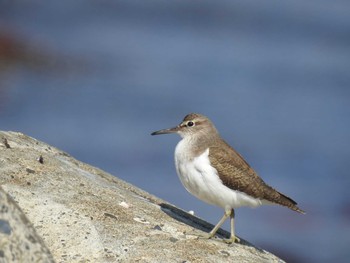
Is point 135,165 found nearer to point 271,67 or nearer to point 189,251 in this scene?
point 271,67

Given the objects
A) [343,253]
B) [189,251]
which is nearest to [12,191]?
[189,251]

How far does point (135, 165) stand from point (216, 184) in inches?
533

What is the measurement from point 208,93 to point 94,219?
18.4 metres

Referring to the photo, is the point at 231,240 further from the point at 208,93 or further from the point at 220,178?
the point at 208,93

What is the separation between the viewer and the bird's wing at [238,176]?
37.5ft

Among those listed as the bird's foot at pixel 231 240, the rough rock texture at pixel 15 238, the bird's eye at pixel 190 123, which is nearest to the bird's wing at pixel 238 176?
the bird's foot at pixel 231 240

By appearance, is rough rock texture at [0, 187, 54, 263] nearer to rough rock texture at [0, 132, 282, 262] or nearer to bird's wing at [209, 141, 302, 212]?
rough rock texture at [0, 132, 282, 262]

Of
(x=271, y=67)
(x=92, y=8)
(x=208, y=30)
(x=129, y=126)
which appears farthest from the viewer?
(x=92, y=8)

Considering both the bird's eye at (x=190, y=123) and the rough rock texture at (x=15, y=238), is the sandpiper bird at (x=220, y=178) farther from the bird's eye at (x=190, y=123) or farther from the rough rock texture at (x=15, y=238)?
the rough rock texture at (x=15, y=238)

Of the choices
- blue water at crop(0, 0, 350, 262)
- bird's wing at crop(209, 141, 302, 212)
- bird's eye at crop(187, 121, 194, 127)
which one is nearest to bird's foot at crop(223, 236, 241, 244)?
bird's wing at crop(209, 141, 302, 212)

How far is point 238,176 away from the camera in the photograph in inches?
454

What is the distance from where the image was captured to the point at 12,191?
34.2 ft

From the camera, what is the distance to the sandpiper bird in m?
11.4

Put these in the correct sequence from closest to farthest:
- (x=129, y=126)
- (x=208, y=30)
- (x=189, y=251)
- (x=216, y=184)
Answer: (x=189, y=251), (x=216, y=184), (x=129, y=126), (x=208, y=30)
